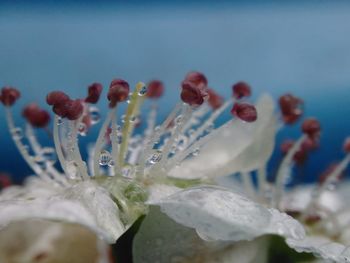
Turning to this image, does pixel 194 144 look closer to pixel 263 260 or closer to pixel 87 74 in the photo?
pixel 263 260

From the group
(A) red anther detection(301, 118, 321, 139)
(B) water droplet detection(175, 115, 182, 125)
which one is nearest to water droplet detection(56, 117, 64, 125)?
(B) water droplet detection(175, 115, 182, 125)

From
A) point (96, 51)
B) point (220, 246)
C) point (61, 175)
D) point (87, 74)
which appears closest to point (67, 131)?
point (61, 175)

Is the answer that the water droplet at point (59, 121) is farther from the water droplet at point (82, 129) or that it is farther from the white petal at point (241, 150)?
the white petal at point (241, 150)

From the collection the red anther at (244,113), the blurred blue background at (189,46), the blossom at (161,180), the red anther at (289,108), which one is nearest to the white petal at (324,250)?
the blossom at (161,180)

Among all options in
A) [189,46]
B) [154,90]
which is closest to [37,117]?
[154,90]

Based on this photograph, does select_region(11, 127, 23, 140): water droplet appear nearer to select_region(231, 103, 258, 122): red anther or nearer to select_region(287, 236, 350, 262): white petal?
select_region(231, 103, 258, 122): red anther
